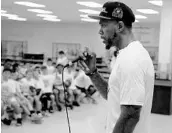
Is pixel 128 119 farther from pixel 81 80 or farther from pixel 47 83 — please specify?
pixel 81 80

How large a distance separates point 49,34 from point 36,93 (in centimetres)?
1304

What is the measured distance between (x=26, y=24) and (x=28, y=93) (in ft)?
45.6

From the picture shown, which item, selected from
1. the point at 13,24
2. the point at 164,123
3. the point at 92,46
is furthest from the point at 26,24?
the point at 164,123

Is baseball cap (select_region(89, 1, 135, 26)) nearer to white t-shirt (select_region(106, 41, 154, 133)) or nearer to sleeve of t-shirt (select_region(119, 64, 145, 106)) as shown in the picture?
white t-shirt (select_region(106, 41, 154, 133))

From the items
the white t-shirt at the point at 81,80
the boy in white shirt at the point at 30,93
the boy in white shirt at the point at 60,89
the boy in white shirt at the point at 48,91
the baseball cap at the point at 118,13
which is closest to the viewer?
the baseball cap at the point at 118,13

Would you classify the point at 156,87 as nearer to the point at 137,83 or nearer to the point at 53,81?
the point at 53,81

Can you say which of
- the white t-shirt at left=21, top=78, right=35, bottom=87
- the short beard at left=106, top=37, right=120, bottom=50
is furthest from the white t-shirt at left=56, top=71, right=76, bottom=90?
the short beard at left=106, top=37, right=120, bottom=50

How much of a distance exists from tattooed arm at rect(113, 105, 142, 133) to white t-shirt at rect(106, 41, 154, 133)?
24 mm

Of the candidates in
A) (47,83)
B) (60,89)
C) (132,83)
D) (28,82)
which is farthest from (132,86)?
(60,89)

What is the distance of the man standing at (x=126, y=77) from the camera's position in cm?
144

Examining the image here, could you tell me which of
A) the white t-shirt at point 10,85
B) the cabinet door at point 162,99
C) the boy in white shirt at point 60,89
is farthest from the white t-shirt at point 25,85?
the cabinet door at point 162,99

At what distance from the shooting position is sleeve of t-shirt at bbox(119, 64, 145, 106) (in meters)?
1.44

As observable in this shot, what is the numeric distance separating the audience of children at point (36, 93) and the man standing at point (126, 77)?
412cm

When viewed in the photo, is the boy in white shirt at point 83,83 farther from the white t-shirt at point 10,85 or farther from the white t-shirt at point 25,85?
the white t-shirt at point 10,85
